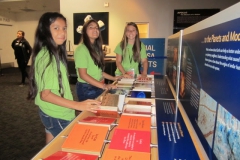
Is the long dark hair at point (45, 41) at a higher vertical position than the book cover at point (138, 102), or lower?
higher

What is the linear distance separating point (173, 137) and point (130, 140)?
228 mm

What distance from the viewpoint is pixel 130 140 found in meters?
0.76

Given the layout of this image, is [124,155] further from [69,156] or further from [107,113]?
[107,113]

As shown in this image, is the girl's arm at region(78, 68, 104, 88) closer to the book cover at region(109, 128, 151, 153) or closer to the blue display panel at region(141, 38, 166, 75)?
the book cover at region(109, 128, 151, 153)

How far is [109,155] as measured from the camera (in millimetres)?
668

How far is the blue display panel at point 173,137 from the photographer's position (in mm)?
728

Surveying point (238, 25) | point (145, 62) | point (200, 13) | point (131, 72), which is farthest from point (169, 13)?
point (238, 25)

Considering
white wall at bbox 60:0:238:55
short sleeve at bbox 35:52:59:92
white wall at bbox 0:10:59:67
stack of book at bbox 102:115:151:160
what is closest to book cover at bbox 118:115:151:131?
stack of book at bbox 102:115:151:160

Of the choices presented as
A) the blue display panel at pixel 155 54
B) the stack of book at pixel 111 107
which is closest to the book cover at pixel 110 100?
the stack of book at pixel 111 107

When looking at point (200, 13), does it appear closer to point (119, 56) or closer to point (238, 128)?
point (119, 56)

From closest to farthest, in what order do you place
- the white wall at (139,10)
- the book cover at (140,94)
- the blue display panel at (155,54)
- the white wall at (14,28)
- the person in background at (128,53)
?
the book cover at (140,94)
the person in background at (128,53)
the blue display panel at (155,54)
the white wall at (139,10)
the white wall at (14,28)

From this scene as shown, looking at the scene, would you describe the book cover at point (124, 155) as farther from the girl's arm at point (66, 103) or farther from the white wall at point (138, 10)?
the white wall at point (138, 10)

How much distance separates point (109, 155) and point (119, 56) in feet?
5.46

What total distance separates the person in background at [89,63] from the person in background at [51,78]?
40 centimetres
